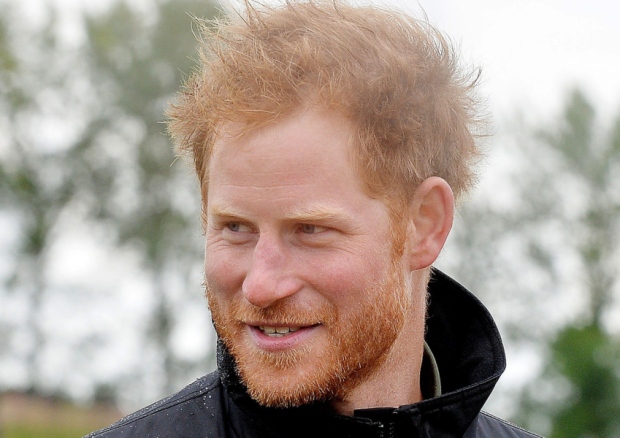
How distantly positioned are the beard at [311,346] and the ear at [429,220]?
21 cm

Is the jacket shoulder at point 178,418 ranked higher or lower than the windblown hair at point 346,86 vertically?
lower

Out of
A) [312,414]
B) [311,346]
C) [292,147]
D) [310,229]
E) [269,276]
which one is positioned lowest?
[312,414]

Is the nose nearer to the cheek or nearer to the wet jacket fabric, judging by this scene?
the cheek

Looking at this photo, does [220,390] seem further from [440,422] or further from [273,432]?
[440,422]

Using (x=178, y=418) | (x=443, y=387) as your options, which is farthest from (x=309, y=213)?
(x=443, y=387)

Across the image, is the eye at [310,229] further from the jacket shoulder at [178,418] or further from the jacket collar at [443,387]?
the jacket shoulder at [178,418]

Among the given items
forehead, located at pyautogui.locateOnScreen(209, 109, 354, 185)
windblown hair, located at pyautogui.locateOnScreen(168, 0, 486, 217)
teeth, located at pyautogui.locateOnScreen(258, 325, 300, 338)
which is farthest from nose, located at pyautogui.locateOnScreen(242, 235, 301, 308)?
windblown hair, located at pyautogui.locateOnScreen(168, 0, 486, 217)

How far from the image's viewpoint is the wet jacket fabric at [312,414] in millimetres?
2764

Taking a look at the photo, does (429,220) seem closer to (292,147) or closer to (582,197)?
(292,147)

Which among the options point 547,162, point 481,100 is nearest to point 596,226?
point 547,162

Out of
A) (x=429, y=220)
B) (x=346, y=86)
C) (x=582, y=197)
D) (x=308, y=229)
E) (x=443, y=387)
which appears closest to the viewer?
(x=308, y=229)

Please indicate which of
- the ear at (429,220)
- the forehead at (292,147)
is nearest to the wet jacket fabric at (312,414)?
the ear at (429,220)

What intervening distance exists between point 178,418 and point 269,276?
2.00ft

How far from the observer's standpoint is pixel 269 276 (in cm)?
271
